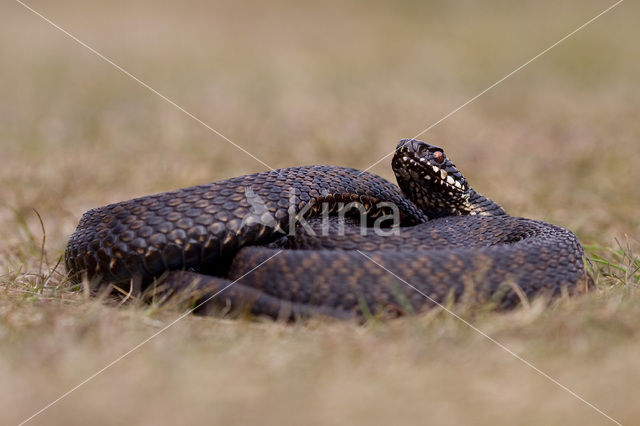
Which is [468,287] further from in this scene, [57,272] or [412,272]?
[57,272]

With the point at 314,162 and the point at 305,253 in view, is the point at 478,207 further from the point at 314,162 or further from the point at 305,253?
the point at 314,162

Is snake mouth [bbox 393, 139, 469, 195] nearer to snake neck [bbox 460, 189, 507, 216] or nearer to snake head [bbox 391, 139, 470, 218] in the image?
snake head [bbox 391, 139, 470, 218]

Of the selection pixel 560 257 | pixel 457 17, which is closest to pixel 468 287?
pixel 560 257

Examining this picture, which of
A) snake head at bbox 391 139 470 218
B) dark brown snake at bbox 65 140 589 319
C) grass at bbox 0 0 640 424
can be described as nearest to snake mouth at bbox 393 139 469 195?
snake head at bbox 391 139 470 218

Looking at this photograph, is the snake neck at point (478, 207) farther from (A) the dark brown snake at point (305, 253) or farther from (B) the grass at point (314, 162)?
(B) the grass at point (314, 162)

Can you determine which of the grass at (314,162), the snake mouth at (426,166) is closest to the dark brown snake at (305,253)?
the grass at (314,162)

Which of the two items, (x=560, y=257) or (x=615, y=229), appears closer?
(x=560, y=257)
